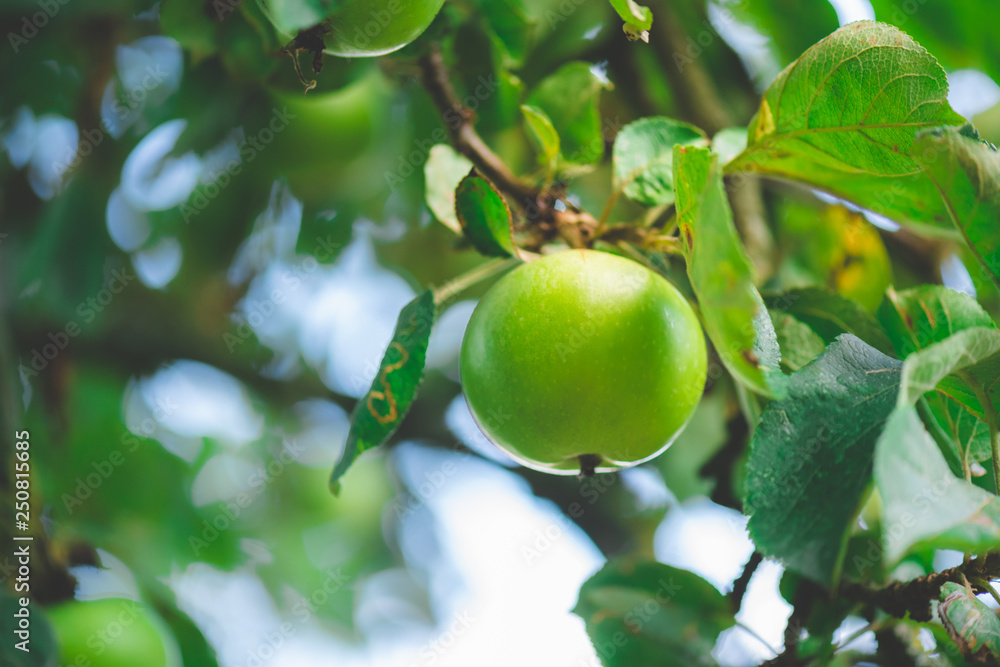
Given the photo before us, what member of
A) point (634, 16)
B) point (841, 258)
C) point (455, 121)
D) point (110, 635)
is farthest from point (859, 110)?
point (110, 635)

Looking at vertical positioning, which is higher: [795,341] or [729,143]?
[729,143]

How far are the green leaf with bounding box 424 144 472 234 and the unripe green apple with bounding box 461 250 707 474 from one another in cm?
17

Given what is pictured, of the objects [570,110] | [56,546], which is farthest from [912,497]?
[56,546]

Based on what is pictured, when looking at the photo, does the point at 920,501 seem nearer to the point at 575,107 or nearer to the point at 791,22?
the point at 575,107

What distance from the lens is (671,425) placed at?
600 mm

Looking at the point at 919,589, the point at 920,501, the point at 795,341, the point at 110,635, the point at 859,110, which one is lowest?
the point at 110,635

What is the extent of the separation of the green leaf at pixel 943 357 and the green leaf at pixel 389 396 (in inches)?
13.4

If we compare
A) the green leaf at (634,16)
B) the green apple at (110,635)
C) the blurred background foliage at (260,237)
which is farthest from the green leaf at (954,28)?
the green apple at (110,635)

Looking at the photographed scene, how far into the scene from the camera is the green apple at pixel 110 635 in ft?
2.91

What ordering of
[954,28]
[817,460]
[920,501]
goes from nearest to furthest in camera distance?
[920,501], [817,460], [954,28]

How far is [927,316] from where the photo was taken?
657 millimetres

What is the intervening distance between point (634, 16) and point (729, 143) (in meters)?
0.29

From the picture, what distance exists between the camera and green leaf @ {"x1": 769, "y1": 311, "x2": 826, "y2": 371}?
675 mm

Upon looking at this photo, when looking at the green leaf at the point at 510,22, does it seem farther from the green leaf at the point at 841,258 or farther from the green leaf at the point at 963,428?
the green leaf at the point at 963,428
